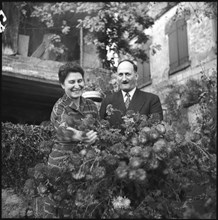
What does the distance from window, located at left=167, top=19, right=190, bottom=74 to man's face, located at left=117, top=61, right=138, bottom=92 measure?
710cm

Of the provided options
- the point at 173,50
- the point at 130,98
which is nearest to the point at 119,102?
the point at 130,98

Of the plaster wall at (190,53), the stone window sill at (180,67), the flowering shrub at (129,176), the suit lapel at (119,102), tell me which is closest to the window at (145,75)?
the plaster wall at (190,53)

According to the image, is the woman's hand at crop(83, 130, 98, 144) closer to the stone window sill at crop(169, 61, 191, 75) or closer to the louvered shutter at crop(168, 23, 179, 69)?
the stone window sill at crop(169, 61, 191, 75)

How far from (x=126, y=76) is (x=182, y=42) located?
766 centimetres

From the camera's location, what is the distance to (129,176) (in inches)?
55.9

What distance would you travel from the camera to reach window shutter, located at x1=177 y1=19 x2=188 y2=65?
31.1 feet

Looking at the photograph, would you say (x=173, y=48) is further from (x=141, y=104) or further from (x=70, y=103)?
(x=70, y=103)

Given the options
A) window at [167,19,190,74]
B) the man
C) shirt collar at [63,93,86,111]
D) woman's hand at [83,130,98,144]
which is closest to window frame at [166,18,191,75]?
window at [167,19,190,74]

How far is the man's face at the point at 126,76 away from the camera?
248 cm

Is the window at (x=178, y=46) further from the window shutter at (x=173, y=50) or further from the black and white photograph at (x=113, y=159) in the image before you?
the black and white photograph at (x=113, y=159)

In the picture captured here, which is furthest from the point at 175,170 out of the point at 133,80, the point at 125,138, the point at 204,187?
the point at 133,80

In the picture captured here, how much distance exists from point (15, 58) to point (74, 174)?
20.4 feet

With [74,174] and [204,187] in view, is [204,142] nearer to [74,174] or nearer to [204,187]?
[204,187]

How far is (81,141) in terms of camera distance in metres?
1.71
